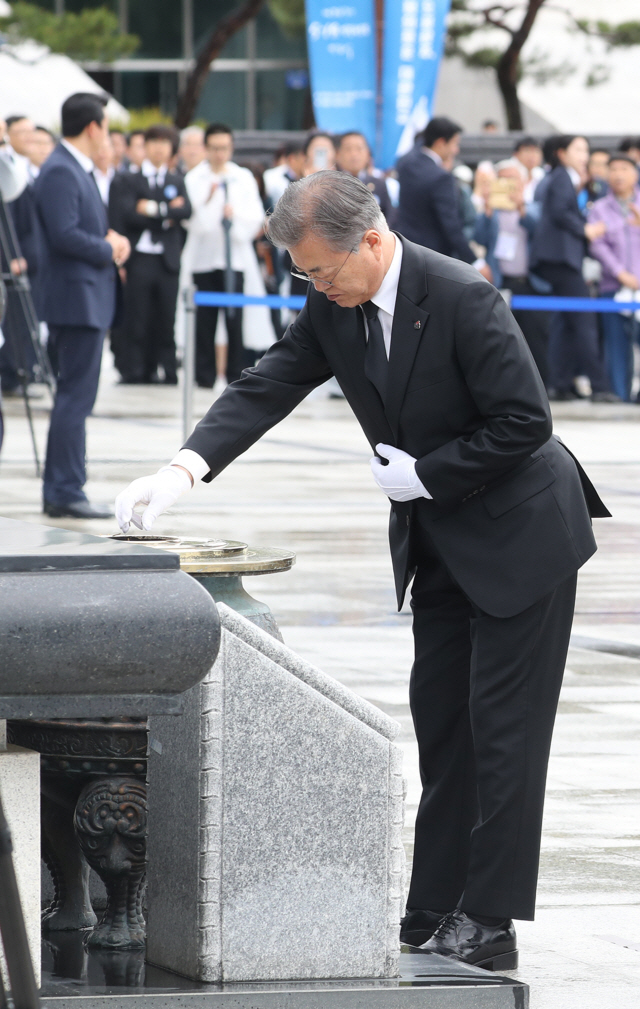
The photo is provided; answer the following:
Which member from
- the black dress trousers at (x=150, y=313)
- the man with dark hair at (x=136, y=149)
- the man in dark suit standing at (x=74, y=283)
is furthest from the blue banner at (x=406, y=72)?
the man in dark suit standing at (x=74, y=283)

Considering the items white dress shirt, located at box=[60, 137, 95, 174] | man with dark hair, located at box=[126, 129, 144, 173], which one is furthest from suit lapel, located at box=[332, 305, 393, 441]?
man with dark hair, located at box=[126, 129, 144, 173]

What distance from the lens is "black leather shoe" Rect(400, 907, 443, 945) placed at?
4.18 m

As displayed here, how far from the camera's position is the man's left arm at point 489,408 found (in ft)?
12.8

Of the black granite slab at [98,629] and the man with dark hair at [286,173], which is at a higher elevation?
the man with dark hair at [286,173]

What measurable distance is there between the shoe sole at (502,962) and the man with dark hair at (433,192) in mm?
11946

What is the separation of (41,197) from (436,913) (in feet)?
22.4

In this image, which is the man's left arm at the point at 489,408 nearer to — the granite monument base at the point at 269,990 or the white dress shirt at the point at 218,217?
the granite monument base at the point at 269,990

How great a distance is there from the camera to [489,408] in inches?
155

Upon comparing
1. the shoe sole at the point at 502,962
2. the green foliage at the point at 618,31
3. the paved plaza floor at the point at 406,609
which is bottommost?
the paved plaza floor at the point at 406,609

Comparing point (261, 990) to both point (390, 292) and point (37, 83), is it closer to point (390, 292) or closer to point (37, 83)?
point (390, 292)

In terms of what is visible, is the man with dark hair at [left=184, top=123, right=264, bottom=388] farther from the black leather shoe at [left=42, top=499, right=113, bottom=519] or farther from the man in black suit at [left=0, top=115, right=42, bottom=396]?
the black leather shoe at [left=42, top=499, right=113, bottom=519]

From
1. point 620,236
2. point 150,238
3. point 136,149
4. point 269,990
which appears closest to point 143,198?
point 150,238

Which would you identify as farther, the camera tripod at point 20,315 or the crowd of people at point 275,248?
the crowd of people at point 275,248

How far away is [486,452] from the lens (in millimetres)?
3891
